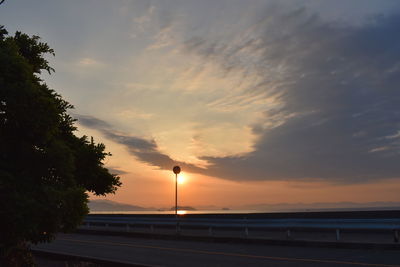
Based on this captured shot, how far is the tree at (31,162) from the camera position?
28.8ft

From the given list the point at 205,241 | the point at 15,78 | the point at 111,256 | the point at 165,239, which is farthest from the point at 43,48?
the point at 165,239

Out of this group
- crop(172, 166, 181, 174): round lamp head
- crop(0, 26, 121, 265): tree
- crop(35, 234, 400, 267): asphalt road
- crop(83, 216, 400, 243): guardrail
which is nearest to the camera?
crop(0, 26, 121, 265): tree

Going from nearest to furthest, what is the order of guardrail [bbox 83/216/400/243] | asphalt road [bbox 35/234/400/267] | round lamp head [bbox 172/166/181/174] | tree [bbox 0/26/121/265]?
tree [bbox 0/26/121/265] < asphalt road [bbox 35/234/400/267] < guardrail [bbox 83/216/400/243] < round lamp head [bbox 172/166/181/174]

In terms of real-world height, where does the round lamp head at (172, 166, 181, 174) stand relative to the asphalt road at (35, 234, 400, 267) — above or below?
A: above

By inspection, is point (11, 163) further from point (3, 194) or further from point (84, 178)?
point (84, 178)

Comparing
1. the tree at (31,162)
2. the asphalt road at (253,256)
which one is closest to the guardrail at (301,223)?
the asphalt road at (253,256)

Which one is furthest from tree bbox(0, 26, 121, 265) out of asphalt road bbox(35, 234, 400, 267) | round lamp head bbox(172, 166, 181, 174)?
round lamp head bbox(172, 166, 181, 174)

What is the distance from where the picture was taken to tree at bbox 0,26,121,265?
8.79 metres

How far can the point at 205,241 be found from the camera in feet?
74.8

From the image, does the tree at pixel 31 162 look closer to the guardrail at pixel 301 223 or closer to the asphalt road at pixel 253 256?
the asphalt road at pixel 253 256

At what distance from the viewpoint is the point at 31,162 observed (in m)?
9.61

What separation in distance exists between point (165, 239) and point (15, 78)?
56.6 feet

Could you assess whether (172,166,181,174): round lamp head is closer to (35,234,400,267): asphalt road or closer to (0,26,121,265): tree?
(35,234,400,267): asphalt road

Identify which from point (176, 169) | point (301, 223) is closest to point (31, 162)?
point (301, 223)
